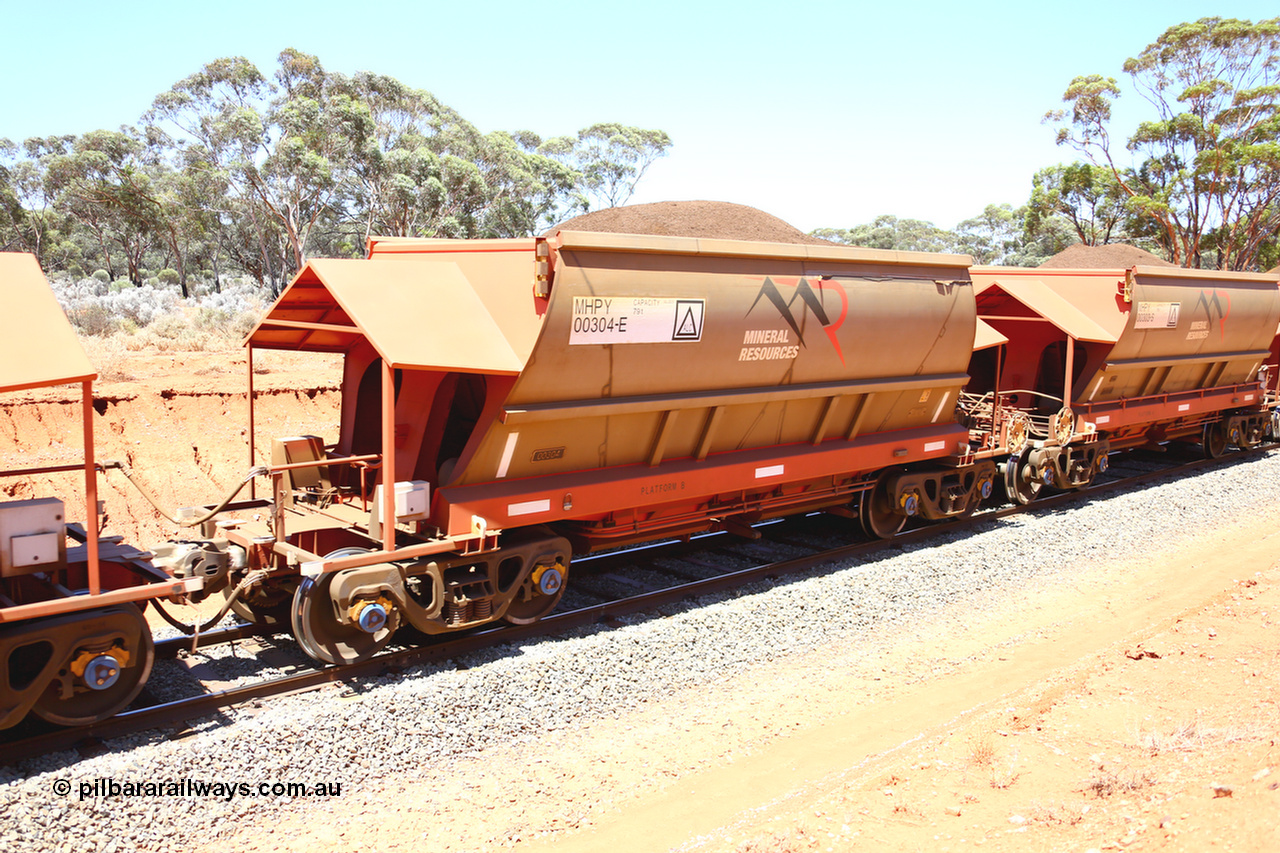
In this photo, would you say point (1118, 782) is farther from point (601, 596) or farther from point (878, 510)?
point (878, 510)

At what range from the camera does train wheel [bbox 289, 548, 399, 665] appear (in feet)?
23.1

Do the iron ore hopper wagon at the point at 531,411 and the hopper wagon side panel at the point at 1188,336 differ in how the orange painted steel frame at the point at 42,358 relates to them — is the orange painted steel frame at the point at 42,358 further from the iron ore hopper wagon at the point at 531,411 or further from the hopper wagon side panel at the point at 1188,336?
the hopper wagon side panel at the point at 1188,336

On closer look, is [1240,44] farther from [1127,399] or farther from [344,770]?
[344,770]

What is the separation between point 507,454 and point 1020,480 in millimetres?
9026

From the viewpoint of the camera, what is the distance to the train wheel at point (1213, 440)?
18.4 meters

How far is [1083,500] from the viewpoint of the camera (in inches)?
569

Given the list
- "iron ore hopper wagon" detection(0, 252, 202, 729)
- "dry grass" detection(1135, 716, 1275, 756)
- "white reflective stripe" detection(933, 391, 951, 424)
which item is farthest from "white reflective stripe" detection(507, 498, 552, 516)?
"white reflective stripe" detection(933, 391, 951, 424)

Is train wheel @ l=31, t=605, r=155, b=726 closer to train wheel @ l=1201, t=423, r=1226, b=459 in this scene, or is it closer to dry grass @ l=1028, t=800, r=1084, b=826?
dry grass @ l=1028, t=800, r=1084, b=826

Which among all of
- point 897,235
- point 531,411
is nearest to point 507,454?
point 531,411

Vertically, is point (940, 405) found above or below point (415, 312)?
below

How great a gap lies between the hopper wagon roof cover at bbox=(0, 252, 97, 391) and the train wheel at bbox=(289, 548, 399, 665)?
91.2 inches

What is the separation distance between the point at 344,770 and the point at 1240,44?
171ft

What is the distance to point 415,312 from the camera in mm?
7137

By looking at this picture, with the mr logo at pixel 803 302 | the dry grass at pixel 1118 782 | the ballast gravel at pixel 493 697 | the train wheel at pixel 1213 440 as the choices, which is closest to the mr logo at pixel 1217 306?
the train wheel at pixel 1213 440
